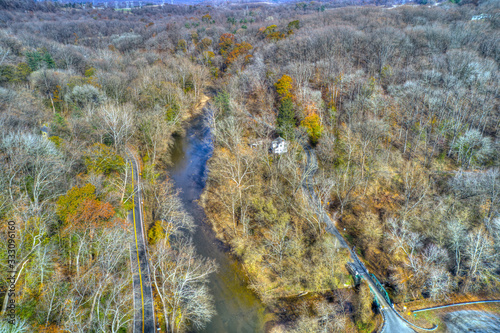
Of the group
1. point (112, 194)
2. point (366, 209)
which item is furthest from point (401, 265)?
point (112, 194)

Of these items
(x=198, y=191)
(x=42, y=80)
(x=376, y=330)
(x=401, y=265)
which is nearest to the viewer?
(x=376, y=330)

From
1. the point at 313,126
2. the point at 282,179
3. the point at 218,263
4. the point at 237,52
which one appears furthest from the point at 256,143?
the point at 237,52

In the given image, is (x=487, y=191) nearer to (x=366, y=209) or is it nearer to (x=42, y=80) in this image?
(x=366, y=209)

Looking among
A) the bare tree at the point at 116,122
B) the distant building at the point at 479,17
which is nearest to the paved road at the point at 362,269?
the bare tree at the point at 116,122

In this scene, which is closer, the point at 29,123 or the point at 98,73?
the point at 29,123

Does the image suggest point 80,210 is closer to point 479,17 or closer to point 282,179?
point 282,179

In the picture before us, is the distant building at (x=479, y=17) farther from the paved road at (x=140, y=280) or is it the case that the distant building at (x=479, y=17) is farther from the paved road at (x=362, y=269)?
the paved road at (x=140, y=280)

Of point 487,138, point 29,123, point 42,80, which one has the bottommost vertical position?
point 487,138

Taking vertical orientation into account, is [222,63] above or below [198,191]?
above
